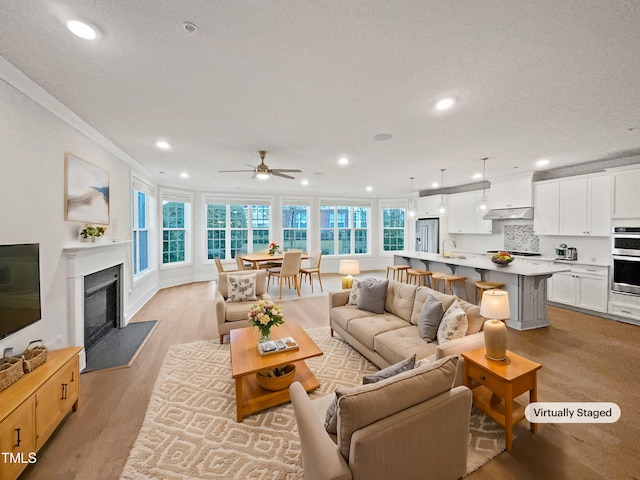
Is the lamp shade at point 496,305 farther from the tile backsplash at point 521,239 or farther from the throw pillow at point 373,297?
the tile backsplash at point 521,239

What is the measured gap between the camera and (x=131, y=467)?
1739 mm

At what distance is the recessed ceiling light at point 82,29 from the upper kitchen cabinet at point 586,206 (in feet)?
22.9

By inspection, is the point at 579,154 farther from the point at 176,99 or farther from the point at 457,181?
the point at 176,99

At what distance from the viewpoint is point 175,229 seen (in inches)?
289

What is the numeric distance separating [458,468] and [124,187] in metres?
5.53

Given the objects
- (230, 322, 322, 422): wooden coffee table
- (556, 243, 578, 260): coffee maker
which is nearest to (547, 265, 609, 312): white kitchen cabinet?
(556, 243, 578, 260): coffee maker

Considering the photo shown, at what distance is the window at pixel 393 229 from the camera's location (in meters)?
9.72

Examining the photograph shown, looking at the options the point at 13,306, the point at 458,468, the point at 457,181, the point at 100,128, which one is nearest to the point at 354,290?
the point at 458,468

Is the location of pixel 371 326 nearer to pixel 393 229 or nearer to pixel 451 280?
pixel 451 280

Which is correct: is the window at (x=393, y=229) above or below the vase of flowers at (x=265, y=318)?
above

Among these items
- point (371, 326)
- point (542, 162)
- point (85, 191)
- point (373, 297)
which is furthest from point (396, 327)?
point (542, 162)

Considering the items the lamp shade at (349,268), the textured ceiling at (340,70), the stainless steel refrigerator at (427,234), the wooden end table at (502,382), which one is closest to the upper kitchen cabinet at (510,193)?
the textured ceiling at (340,70)

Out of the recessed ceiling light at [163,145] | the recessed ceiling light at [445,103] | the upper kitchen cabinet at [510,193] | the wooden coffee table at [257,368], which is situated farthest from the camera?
the upper kitchen cabinet at [510,193]

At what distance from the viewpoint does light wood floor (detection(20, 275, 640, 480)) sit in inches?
67.9
